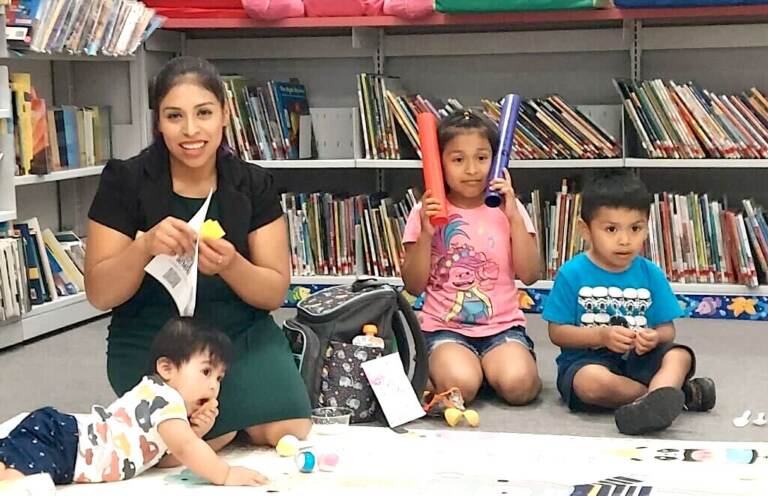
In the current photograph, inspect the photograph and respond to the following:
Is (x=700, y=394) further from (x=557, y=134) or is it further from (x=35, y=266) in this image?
(x=35, y=266)

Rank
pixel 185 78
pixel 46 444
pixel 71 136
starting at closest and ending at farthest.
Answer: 1. pixel 46 444
2. pixel 185 78
3. pixel 71 136

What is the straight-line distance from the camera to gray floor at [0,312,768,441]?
2303mm

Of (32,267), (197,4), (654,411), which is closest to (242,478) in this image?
(654,411)

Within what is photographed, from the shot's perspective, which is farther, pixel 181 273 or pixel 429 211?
pixel 429 211

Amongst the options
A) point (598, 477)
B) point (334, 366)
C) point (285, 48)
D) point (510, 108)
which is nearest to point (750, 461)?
point (598, 477)

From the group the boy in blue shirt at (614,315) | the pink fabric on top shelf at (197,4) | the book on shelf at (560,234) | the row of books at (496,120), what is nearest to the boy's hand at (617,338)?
the boy in blue shirt at (614,315)

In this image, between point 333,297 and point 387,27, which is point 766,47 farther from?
point 333,297

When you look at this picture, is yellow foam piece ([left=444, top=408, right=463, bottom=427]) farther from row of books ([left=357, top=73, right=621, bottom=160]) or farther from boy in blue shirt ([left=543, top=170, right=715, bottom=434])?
row of books ([left=357, top=73, right=621, bottom=160])

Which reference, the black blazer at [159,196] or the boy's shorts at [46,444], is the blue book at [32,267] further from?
the boy's shorts at [46,444]

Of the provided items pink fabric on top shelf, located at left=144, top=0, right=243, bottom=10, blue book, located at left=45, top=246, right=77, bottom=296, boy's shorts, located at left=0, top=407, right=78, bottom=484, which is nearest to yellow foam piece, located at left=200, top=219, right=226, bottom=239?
boy's shorts, located at left=0, top=407, right=78, bottom=484

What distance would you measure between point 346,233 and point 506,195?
122 centimetres

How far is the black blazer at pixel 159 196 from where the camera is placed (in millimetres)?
2111

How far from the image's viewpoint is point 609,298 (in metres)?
2.40

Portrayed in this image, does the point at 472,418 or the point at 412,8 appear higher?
the point at 412,8
